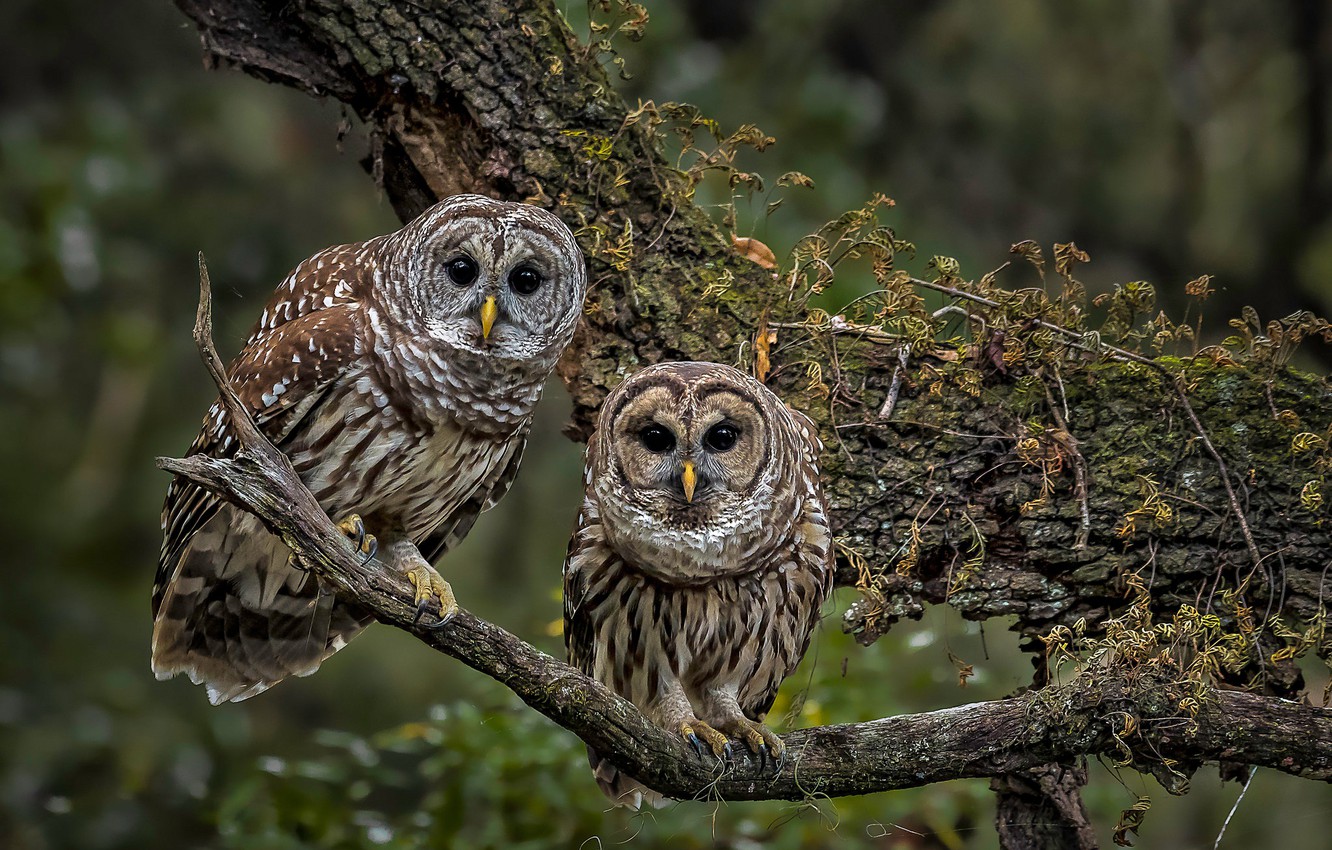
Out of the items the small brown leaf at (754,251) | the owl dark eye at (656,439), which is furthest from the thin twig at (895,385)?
the owl dark eye at (656,439)

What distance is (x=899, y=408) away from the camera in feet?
9.27

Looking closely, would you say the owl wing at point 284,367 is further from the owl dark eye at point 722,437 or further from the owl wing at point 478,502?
the owl dark eye at point 722,437

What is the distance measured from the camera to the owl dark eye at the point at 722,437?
7.41 feet

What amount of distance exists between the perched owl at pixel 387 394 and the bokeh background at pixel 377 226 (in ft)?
3.74

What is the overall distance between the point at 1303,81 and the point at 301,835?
4.27 meters

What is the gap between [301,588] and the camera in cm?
274

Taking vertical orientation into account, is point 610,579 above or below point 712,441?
below

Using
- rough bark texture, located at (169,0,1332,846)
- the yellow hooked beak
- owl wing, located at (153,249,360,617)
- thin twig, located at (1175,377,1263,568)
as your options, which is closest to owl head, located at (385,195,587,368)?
the yellow hooked beak

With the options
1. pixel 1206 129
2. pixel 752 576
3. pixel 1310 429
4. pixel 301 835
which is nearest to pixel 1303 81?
pixel 1206 129

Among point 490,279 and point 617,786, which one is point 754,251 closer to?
point 490,279

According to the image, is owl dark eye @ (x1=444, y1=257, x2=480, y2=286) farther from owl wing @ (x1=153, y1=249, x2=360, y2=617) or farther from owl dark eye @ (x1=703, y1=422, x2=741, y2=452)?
owl dark eye @ (x1=703, y1=422, x2=741, y2=452)

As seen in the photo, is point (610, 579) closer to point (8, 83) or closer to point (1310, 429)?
point (1310, 429)

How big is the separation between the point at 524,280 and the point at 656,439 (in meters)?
0.40

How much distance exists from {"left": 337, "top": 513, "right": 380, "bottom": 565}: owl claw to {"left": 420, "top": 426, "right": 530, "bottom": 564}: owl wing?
374 millimetres
